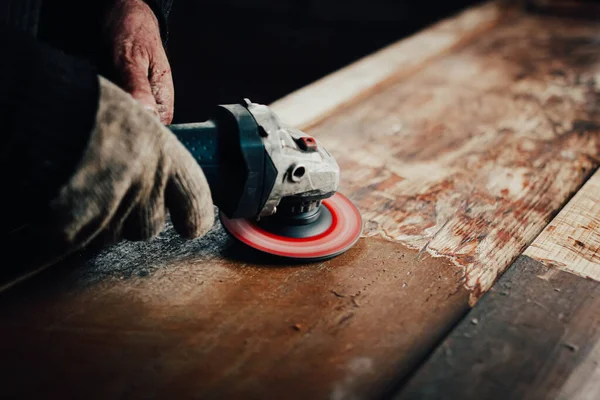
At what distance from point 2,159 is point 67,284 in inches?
15.0

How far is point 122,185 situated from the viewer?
97 centimetres

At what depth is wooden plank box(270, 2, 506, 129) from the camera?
2.04 meters

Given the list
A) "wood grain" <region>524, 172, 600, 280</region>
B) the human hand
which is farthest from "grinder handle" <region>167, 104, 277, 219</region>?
"wood grain" <region>524, 172, 600, 280</region>

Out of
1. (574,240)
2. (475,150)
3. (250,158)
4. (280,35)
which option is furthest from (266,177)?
(280,35)

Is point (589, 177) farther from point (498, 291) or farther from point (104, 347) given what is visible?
point (104, 347)

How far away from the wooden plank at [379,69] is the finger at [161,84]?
0.53 metres

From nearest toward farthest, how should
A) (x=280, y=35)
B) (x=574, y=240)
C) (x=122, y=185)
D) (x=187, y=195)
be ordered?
(x=122, y=185), (x=187, y=195), (x=574, y=240), (x=280, y=35)

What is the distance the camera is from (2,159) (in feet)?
2.97

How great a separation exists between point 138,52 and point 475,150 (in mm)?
1172

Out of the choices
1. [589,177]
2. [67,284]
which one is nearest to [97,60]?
[67,284]

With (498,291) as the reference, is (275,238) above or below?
above

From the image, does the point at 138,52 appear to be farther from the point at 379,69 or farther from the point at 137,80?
the point at 379,69

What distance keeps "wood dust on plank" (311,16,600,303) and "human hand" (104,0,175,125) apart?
608 mm

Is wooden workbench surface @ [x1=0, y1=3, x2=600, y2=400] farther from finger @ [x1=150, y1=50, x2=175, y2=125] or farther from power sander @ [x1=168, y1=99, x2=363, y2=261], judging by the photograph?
finger @ [x1=150, y1=50, x2=175, y2=125]
